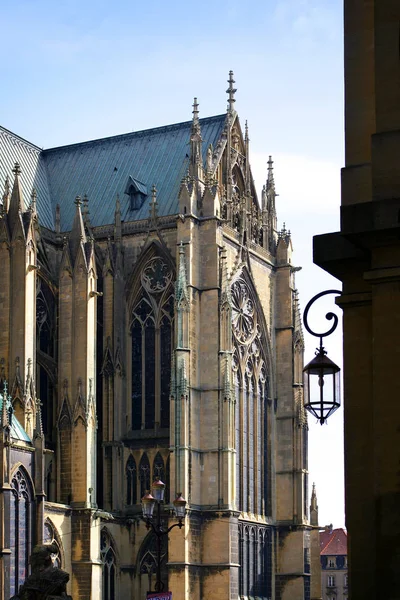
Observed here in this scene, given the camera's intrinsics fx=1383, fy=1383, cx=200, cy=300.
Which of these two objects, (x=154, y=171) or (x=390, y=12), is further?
(x=154, y=171)

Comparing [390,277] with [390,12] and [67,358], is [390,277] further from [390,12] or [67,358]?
[67,358]

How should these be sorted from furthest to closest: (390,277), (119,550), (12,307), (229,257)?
1. (229,257)
2. (119,550)
3. (12,307)
4. (390,277)

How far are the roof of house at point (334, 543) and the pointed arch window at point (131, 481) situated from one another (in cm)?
6249

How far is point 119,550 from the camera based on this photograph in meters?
60.6

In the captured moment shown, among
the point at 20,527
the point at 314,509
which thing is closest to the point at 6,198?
the point at 20,527

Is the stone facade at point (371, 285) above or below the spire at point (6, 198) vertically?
below

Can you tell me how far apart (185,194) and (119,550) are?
1597 cm

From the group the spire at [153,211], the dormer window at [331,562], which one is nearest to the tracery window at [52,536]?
the spire at [153,211]

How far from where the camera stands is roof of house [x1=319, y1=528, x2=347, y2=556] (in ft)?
401

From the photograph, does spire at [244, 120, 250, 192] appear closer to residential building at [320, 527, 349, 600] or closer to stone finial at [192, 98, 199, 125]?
stone finial at [192, 98, 199, 125]

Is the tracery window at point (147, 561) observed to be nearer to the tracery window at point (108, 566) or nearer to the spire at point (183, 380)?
the tracery window at point (108, 566)

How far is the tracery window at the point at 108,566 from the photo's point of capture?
196ft

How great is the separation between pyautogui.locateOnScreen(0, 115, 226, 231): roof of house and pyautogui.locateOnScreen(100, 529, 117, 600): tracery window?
15.3m

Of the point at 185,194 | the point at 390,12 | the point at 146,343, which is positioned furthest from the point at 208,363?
the point at 390,12
